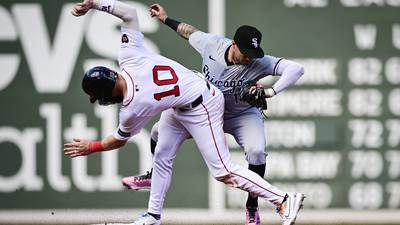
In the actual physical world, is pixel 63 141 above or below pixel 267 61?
below

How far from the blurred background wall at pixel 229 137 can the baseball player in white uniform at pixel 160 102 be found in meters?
2.93

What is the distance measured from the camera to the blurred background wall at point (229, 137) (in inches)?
411

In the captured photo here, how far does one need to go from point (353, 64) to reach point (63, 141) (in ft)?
10.3

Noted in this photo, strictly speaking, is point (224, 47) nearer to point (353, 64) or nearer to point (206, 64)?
point (206, 64)

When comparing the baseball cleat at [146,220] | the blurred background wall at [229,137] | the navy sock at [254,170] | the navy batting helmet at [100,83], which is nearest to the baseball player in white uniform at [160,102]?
the navy batting helmet at [100,83]

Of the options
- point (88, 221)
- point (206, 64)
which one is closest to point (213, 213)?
point (88, 221)

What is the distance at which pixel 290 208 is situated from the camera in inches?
294

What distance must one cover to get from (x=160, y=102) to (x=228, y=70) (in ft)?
2.65

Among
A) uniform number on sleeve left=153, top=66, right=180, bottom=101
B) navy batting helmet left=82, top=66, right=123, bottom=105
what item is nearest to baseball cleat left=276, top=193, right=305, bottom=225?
uniform number on sleeve left=153, top=66, right=180, bottom=101

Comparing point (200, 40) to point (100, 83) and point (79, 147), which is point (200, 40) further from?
point (79, 147)

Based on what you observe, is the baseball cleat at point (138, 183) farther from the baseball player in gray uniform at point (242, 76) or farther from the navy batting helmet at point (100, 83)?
the navy batting helmet at point (100, 83)

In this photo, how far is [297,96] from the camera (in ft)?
34.4

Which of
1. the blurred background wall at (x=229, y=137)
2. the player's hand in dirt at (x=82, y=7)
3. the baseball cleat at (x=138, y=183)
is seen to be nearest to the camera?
the player's hand in dirt at (x=82, y=7)

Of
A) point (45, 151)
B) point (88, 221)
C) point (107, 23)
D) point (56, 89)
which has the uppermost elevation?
point (107, 23)
